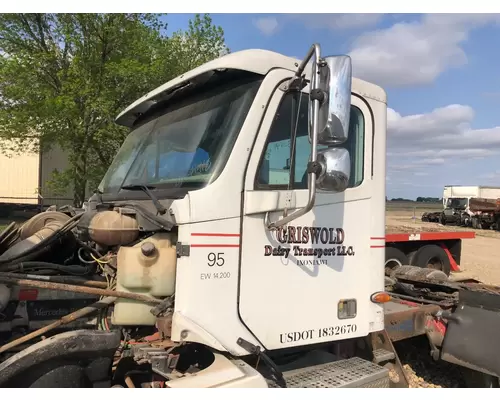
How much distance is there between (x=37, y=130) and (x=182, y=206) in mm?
13591

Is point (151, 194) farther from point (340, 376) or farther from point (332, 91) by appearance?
point (340, 376)

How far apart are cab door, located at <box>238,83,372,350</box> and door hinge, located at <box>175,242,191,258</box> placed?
0.33 m

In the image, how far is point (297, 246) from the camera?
2.94 meters

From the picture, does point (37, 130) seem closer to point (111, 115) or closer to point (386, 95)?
point (111, 115)

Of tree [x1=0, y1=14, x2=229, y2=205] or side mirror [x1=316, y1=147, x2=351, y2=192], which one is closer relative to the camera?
side mirror [x1=316, y1=147, x2=351, y2=192]

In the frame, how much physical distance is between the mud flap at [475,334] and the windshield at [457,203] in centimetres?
3706

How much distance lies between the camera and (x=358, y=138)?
3355 mm

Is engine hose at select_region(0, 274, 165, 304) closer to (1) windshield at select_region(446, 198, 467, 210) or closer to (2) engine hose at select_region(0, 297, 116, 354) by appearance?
(2) engine hose at select_region(0, 297, 116, 354)

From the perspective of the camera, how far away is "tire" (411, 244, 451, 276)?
7820mm

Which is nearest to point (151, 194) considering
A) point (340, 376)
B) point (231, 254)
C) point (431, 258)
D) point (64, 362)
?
point (231, 254)

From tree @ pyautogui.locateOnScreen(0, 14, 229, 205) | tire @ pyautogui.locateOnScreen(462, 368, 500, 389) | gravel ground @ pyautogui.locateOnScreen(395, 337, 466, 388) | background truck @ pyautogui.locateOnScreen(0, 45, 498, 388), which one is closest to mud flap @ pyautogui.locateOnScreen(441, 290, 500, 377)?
tire @ pyautogui.locateOnScreen(462, 368, 500, 389)

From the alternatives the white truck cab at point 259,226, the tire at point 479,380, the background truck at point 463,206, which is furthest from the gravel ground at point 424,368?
the background truck at point 463,206

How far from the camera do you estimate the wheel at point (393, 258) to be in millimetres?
7348

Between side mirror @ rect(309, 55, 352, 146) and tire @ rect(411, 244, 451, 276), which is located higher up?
side mirror @ rect(309, 55, 352, 146)
